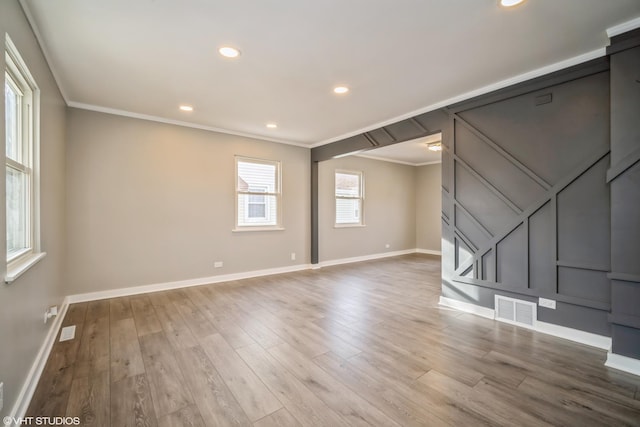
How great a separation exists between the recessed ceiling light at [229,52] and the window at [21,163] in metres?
1.36

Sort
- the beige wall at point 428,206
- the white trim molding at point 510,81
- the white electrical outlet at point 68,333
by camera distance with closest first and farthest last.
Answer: the white trim molding at point 510,81, the white electrical outlet at point 68,333, the beige wall at point 428,206

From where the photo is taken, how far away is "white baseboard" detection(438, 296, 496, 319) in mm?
3273

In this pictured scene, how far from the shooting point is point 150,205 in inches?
170

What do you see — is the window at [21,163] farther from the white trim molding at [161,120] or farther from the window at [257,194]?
the window at [257,194]

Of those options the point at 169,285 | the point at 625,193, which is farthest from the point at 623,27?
the point at 169,285

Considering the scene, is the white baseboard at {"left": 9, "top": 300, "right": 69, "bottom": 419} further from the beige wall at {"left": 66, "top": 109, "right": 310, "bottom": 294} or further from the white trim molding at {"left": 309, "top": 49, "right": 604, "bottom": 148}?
the white trim molding at {"left": 309, "top": 49, "right": 604, "bottom": 148}

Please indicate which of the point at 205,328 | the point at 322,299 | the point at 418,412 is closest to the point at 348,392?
the point at 418,412

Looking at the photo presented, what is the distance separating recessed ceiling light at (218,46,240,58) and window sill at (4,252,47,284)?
2209 millimetres

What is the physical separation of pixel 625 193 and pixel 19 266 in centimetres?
454

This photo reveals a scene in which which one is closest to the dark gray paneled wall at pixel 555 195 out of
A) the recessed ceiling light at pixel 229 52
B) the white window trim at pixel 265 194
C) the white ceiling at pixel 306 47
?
the white ceiling at pixel 306 47

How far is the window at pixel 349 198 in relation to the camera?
6867mm

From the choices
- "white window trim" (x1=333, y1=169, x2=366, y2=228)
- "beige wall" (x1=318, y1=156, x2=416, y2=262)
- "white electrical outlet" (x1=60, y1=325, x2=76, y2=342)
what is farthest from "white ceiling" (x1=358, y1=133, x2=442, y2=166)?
"white electrical outlet" (x1=60, y1=325, x2=76, y2=342)

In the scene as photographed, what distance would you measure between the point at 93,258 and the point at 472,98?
17.9 ft

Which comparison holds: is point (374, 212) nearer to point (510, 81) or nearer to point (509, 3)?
point (510, 81)
